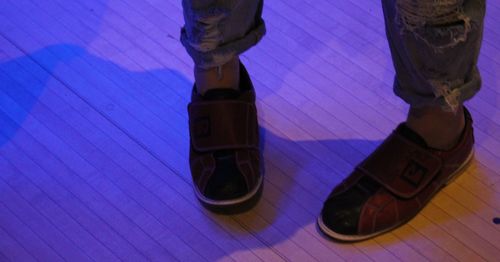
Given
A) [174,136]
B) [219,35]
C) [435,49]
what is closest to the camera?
[435,49]

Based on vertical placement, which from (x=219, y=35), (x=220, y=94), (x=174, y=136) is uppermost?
(x=219, y=35)

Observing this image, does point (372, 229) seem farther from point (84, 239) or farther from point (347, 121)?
point (84, 239)

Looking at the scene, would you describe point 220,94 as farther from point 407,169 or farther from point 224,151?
point 407,169

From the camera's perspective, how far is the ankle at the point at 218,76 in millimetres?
946

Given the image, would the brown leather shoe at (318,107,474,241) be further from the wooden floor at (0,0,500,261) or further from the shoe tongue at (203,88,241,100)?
the shoe tongue at (203,88,241,100)

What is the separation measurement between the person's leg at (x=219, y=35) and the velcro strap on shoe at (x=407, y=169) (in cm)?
25

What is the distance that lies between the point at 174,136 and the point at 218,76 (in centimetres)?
15

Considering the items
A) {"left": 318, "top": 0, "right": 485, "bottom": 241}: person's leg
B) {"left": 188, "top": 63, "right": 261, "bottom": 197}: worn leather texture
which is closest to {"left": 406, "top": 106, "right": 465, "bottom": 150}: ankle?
{"left": 318, "top": 0, "right": 485, "bottom": 241}: person's leg

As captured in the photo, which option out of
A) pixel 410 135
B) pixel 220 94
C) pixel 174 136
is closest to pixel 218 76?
pixel 220 94

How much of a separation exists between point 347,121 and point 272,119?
12 cm

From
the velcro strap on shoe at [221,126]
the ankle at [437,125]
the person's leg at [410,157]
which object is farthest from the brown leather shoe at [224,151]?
the ankle at [437,125]

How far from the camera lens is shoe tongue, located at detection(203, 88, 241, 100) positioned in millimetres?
959

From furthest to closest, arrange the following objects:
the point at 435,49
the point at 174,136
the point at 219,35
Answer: the point at 174,136 → the point at 219,35 → the point at 435,49

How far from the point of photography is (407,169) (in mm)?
903
